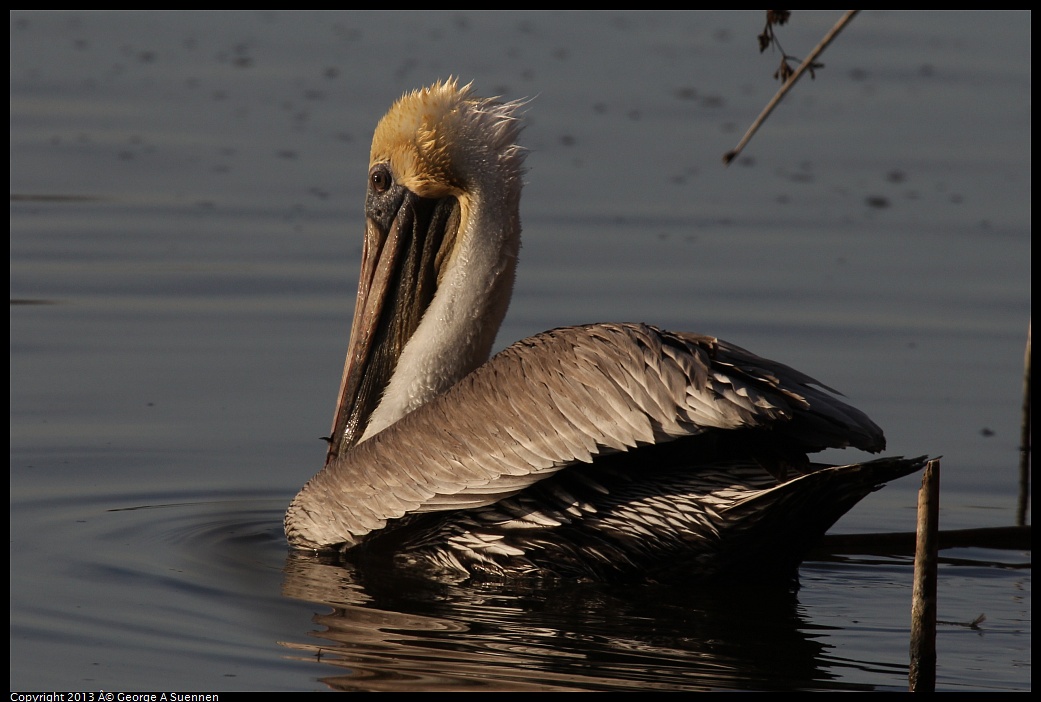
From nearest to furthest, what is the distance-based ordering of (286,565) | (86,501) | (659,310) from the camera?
(286,565), (86,501), (659,310)

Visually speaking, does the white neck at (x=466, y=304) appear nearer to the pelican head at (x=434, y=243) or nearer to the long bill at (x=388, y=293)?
the pelican head at (x=434, y=243)

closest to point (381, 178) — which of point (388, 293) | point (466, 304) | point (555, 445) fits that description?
point (388, 293)

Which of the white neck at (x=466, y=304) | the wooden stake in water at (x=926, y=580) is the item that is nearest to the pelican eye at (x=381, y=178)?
the white neck at (x=466, y=304)

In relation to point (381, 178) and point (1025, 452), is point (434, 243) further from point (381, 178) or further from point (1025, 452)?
point (1025, 452)

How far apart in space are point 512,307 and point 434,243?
7.30 feet

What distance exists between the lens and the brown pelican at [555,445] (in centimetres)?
443

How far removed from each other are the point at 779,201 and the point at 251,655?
5.57m

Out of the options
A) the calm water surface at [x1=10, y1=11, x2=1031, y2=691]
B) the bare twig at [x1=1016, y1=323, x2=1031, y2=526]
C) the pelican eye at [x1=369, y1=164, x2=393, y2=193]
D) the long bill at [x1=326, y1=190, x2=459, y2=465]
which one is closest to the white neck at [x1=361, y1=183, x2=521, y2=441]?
the long bill at [x1=326, y1=190, x2=459, y2=465]

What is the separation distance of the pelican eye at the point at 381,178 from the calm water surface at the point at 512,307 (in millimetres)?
1137

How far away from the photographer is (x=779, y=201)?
30.4 ft

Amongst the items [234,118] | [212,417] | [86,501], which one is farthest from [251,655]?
[234,118]

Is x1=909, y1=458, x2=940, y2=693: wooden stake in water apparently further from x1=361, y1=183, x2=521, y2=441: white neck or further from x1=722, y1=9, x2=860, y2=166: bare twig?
x1=361, y1=183, x2=521, y2=441: white neck

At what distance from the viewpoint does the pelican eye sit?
551 cm

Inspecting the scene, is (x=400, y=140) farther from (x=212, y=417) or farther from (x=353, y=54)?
(x=353, y=54)
